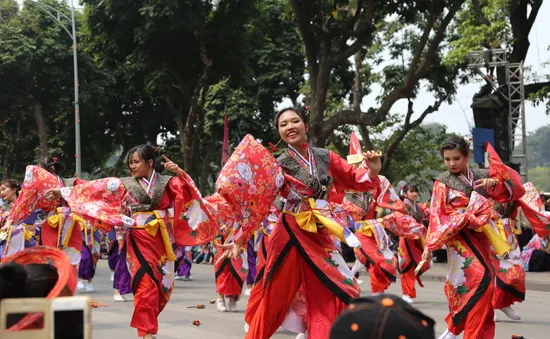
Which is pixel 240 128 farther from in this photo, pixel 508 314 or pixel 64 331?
pixel 64 331

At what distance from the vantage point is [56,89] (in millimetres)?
31250

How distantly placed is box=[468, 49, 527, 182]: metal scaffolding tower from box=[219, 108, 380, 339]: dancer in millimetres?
12315

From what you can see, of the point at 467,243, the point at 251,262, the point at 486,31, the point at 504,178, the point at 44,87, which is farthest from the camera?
the point at 44,87

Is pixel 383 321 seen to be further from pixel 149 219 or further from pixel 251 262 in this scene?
pixel 251 262

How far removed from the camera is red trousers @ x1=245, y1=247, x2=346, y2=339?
16.6ft

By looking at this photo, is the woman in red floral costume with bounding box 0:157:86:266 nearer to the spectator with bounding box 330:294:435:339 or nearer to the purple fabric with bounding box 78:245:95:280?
the purple fabric with bounding box 78:245:95:280

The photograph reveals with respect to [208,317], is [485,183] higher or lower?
higher

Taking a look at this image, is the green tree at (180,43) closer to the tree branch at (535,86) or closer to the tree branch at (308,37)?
the tree branch at (308,37)

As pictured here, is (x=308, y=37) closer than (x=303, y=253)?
No

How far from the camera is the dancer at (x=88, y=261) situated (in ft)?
41.3

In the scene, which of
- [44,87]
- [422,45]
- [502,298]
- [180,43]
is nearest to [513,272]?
[502,298]

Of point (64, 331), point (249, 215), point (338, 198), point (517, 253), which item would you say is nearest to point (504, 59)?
point (517, 253)

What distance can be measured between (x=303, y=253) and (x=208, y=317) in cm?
408

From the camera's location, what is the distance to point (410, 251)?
10.9 meters
